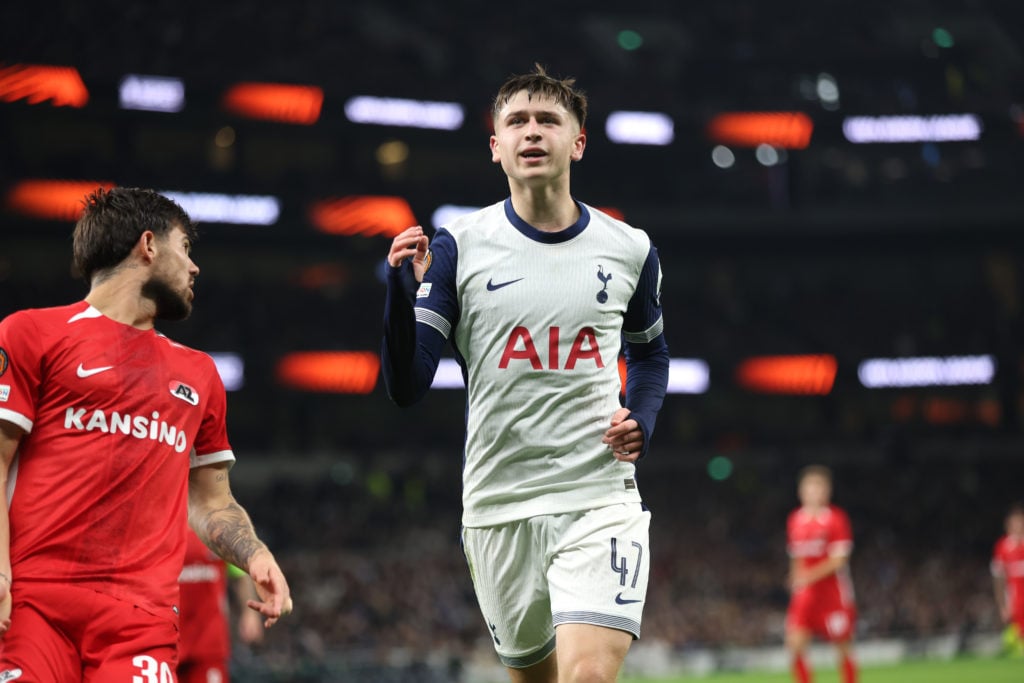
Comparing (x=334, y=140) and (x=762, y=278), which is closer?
(x=334, y=140)

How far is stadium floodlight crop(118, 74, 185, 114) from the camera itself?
30.0 meters

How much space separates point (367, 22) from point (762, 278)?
15839 mm

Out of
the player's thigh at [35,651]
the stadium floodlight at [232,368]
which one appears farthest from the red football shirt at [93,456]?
the stadium floodlight at [232,368]

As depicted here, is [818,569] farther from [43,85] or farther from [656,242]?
[656,242]

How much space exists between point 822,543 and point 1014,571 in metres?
5.53

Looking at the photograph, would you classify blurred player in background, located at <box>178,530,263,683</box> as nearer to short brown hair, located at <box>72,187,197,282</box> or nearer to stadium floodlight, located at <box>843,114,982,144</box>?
short brown hair, located at <box>72,187,197,282</box>

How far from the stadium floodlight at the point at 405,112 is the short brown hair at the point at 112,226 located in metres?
30.2

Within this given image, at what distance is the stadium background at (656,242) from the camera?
99.8ft

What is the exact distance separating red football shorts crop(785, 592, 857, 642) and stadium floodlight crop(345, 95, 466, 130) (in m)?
22.4

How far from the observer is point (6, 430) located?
3.82m

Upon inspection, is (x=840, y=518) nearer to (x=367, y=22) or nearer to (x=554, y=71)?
(x=554, y=71)

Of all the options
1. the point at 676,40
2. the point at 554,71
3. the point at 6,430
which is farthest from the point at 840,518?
the point at 676,40

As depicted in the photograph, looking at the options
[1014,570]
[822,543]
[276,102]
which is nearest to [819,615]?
[822,543]

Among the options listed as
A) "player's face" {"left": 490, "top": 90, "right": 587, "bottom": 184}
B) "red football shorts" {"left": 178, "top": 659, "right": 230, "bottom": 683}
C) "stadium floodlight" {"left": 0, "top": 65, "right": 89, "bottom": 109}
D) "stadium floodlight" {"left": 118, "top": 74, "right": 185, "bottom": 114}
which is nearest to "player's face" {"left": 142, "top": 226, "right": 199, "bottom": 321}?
"player's face" {"left": 490, "top": 90, "right": 587, "bottom": 184}
